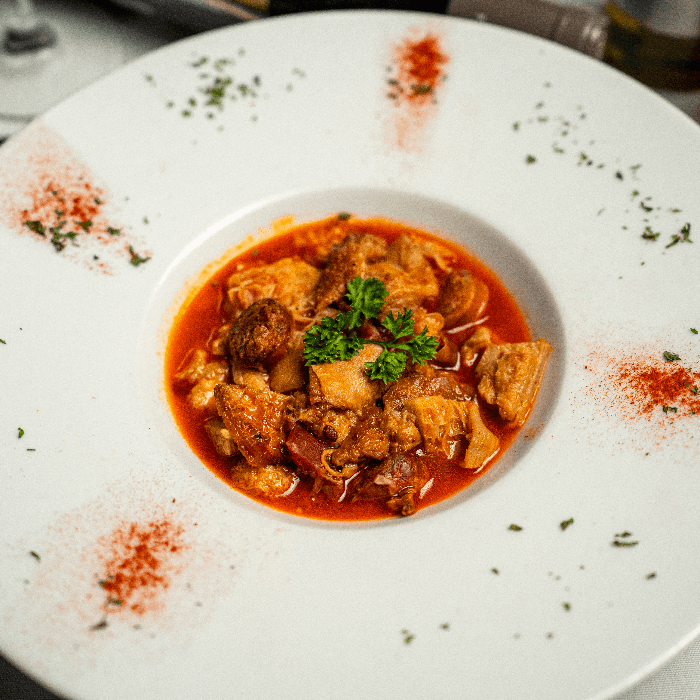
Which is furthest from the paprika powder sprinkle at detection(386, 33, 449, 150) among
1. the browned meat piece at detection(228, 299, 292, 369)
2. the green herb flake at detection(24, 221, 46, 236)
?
the green herb flake at detection(24, 221, 46, 236)

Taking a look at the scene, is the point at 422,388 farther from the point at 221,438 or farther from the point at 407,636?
the point at 407,636

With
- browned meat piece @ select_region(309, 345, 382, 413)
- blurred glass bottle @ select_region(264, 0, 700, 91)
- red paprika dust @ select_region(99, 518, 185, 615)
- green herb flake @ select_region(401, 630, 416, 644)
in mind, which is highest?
blurred glass bottle @ select_region(264, 0, 700, 91)

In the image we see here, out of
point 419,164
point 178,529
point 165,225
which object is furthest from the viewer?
point 419,164

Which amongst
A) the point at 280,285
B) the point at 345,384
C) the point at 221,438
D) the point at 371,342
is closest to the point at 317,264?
the point at 280,285

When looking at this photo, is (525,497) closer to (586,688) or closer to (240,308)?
(586,688)

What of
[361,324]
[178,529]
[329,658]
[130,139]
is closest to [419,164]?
[361,324]

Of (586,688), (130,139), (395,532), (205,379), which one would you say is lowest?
(205,379)

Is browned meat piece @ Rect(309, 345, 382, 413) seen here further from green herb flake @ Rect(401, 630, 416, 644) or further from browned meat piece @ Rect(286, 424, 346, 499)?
green herb flake @ Rect(401, 630, 416, 644)
